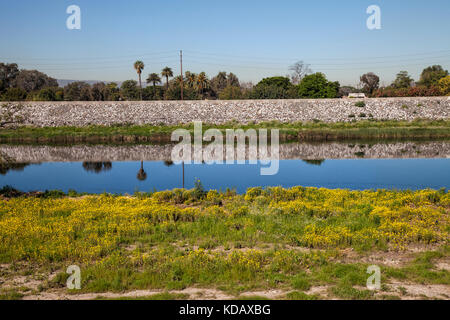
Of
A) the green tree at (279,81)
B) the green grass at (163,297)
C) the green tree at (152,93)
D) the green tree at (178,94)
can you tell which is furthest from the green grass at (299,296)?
the green tree at (152,93)

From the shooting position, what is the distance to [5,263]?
419 inches

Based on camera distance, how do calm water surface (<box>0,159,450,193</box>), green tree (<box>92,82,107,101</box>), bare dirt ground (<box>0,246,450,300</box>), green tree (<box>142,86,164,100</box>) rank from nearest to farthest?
1. bare dirt ground (<box>0,246,450,300</box>)
2. calm water surface (<box>0,159,450,193</box>)
3. green tree (<box>142,86,164,100</box>)
4. green tree (<box>92,82,107,101</box>)

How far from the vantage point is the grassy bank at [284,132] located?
44500 mm

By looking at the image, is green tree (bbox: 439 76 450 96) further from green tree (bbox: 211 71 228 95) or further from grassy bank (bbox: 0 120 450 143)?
green tree (bbox: 211 71 228 95)

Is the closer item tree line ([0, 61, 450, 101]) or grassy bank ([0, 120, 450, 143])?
grassy bank ([0, 120, 450, 143])

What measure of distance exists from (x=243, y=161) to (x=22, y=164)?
17716 mm

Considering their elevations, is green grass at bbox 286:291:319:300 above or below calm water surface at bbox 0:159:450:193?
below

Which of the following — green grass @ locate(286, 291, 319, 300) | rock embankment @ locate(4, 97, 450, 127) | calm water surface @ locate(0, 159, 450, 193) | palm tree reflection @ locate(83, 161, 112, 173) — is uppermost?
rock embankment @ locate(4, 97, 450, 127)

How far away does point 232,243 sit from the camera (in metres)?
11.8

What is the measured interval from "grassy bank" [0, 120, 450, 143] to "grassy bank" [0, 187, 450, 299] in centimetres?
2801
